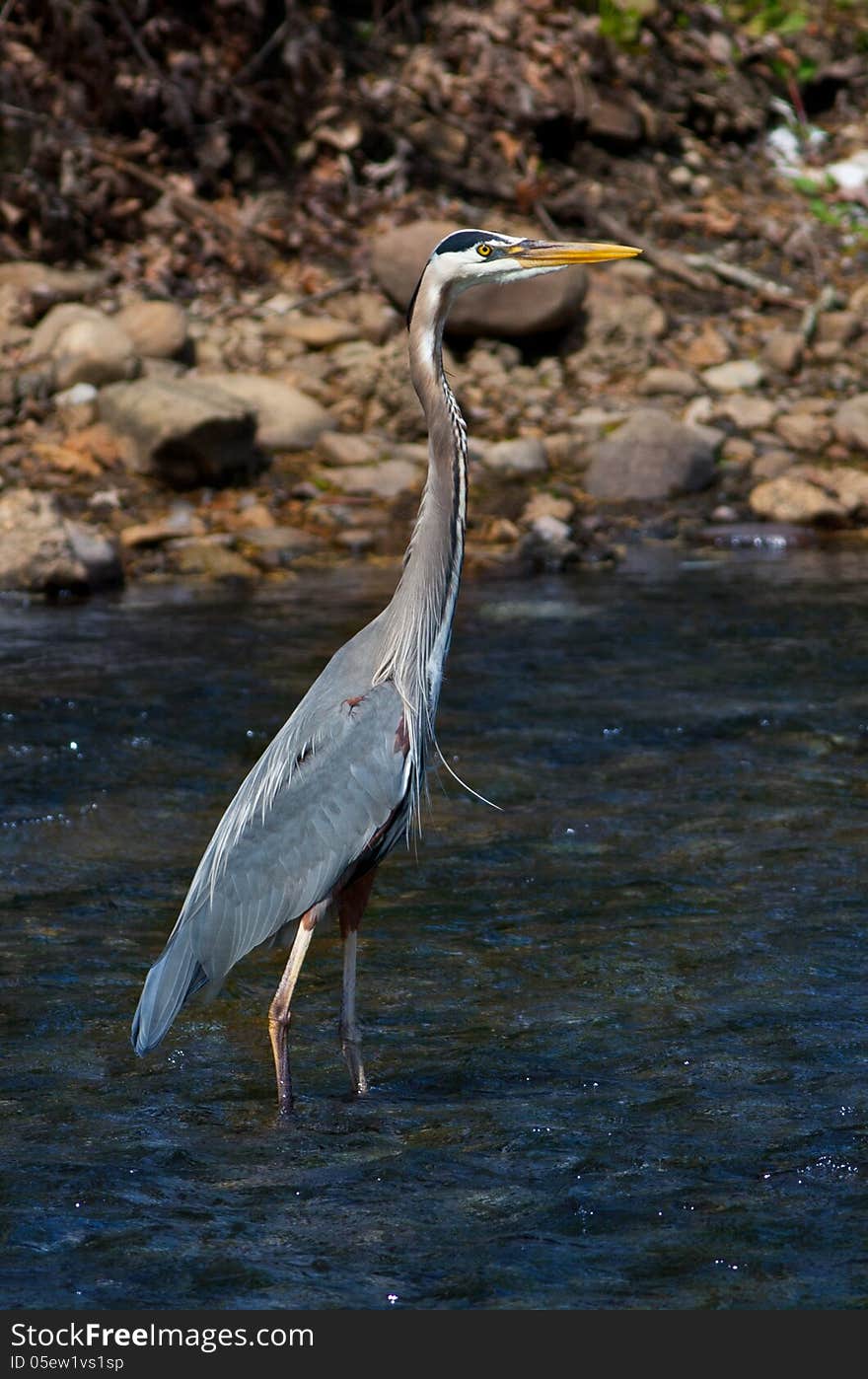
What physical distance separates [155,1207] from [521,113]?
13036 mm

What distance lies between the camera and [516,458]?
12.2m

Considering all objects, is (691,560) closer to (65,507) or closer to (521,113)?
(65,507)

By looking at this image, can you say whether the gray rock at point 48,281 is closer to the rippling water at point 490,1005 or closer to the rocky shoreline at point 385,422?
the rocky shoreline at point 385,422

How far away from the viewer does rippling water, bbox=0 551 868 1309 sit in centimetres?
371

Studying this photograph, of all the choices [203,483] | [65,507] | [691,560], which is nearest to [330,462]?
[203,483]

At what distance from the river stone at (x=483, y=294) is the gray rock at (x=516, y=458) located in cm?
134

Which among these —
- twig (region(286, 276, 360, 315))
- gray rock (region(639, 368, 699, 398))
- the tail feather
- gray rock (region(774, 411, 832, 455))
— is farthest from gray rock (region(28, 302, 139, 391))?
the tail feather

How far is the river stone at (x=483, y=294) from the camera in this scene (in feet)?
42.9

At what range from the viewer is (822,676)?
333 inches

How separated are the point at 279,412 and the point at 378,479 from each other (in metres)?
1.03

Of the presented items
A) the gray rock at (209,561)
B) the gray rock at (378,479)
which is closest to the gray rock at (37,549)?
the gray rock at (209,561)

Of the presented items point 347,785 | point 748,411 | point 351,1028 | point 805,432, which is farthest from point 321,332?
point 351,1028

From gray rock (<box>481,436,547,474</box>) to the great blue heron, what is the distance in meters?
7.14

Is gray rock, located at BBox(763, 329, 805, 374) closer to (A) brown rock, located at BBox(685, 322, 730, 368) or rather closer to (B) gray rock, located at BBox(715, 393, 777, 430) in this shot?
(A) brown rock, located at BBox(685, 322, 730, 368)
